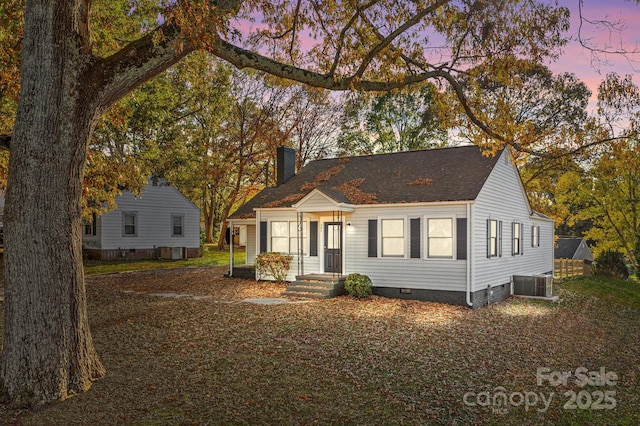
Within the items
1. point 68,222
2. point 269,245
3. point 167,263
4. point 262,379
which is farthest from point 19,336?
point 167,263

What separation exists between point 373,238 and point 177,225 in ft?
64.6

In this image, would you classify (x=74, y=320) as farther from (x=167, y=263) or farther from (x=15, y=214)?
(x=167, y=263)

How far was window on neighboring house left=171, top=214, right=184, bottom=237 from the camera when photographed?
30.6 m

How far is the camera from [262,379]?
6539mm

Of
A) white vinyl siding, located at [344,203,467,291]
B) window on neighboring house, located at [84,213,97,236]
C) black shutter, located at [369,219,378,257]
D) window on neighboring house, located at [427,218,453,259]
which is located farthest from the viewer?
window on neighboring house, located at [84,213,97,236]

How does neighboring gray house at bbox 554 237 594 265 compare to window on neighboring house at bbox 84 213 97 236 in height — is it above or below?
below

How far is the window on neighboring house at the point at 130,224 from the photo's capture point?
1092 inches

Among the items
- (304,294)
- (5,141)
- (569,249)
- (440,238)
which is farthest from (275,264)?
(569,249)

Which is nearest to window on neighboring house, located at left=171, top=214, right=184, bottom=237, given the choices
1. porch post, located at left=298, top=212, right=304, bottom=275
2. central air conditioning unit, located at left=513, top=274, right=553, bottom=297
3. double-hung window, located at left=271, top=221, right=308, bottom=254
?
double-hung window, located at left=271, top=221, right=308, bottom=254

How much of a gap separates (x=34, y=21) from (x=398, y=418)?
6.82 meters

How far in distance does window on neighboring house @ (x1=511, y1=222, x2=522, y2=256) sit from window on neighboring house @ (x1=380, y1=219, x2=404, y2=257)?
5.02 meters

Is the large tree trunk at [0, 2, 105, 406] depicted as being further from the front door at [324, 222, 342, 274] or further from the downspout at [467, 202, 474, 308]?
the front door at [324, 222, 342, 274]

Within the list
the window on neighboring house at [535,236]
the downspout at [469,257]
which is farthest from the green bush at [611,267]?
the downspout at [469,257]

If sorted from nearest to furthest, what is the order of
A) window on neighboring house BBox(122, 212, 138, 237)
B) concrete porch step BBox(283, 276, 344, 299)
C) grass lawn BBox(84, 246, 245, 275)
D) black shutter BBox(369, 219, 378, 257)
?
concrete porch step BBox(283, 276, 344, 299) < black shutter BBox(369, 219, 378, 257) < grass lawn BBox(84, 246, 245, 275) < window on neighboring house BBox(122, 212, 138, 237)
